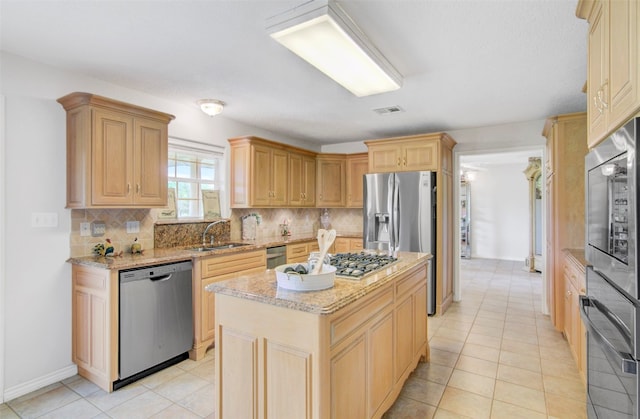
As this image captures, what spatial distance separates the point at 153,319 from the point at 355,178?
356 centimetres

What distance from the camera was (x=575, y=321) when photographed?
2.65 meters

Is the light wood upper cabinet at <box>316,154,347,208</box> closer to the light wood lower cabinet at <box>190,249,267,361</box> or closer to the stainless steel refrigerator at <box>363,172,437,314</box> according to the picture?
the stainless steel refrigerator at <box>363,172,437,314</box>

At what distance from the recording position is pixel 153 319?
264cm

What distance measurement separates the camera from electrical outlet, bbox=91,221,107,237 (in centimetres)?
281

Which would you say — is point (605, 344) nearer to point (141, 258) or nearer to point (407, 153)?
point (141, 258)

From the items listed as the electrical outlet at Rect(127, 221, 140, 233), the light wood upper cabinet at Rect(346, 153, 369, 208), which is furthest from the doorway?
the electrical outlet at Rect(127, 221, 140, 233)

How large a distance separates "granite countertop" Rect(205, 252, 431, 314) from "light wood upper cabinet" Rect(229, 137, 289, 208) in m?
2.16

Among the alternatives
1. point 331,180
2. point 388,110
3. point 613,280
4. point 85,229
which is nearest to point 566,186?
point 388,110

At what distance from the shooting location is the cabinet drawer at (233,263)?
301 cm

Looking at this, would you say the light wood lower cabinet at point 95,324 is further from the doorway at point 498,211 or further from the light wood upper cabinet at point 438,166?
the doorway at point 498,211

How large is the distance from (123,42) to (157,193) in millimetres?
1252

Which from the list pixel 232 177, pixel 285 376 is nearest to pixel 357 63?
pixel 285 376

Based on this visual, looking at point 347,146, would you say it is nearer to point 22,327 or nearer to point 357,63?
point 357,63

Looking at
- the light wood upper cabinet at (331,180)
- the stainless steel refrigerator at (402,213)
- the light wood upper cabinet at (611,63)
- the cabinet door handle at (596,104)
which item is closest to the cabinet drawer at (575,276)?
the light wood upper cabinet at (611,63)
